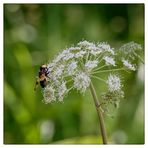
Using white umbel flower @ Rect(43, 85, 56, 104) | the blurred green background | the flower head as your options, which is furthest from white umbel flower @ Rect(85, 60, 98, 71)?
the blurred green background

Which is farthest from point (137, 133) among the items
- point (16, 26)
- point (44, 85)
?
point (16, 26)

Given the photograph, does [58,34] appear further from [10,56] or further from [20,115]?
[20,115]

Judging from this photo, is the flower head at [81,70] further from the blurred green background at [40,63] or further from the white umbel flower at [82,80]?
the blurred green background at [40,63]

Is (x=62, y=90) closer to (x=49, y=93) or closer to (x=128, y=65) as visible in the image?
(x=49, y=93)

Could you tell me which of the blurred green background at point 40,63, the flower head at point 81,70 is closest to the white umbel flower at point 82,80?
the flower head at point 81,70

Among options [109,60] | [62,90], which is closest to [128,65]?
[109,60]

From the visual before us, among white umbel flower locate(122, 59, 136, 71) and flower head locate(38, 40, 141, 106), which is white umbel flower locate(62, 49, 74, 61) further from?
white umbel flower locate(122, 59, 136, 71)

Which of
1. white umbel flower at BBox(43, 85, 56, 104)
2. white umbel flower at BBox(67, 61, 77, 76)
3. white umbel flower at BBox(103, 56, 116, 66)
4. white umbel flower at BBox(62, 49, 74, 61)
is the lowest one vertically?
white umbel flower at BBox(43, 85, 56, 104)

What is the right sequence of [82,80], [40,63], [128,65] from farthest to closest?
[40,63]
[128,65]
[82,80]
